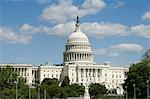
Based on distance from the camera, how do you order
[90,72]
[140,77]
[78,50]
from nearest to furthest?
[140,77] < [90,72] < [78,50]

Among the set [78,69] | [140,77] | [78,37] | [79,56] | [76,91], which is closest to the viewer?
[140,77]

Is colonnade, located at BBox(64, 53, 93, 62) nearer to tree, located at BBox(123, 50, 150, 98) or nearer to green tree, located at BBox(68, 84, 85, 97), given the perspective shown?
green tree, located at BBox(68, 84, 85, 97)

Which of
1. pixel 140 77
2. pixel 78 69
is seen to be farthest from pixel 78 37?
pixel 140 77

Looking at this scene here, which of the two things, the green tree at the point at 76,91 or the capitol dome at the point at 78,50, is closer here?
the green tree at the point at 76,91

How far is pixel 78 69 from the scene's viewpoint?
566 feet

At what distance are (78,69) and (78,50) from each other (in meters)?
8.81

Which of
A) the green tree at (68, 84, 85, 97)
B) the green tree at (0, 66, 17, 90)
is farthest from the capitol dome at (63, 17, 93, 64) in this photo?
the green tree at (0, 66, 17, 90)

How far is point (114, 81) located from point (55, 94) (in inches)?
3268

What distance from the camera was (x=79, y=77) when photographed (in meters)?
173

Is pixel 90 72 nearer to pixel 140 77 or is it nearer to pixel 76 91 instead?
pixel 76 91

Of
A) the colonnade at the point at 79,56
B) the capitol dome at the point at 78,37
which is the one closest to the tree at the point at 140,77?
the colonnade at the point at 79,56

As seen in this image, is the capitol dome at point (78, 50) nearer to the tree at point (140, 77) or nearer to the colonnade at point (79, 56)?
the colonnade at point (79, 56)

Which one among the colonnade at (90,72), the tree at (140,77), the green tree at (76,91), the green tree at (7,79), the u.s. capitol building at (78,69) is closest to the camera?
the tree at (140,77)

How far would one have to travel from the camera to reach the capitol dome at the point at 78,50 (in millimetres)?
177625
